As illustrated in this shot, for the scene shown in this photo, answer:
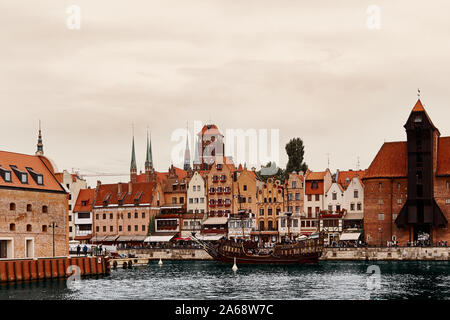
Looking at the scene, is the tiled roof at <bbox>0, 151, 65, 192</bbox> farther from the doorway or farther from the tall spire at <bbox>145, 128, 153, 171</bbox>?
the tall spire at <bbox>145, 128, 153, 171</bbox>

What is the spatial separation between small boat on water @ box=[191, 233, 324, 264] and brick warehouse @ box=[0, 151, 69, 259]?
33.0 m

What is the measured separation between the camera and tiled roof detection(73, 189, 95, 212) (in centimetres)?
15238

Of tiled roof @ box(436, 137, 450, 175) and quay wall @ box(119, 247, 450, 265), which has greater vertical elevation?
tiled roof @ box(436, 137, 450, 175)

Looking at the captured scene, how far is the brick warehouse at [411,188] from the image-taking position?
119500mm

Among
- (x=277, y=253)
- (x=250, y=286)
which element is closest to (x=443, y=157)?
(x=277, y=253)

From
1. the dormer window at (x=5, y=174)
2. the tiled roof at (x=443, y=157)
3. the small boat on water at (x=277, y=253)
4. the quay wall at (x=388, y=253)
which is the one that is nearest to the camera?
the dormer window at (x=5, y=174)

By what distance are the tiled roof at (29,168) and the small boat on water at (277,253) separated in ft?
111

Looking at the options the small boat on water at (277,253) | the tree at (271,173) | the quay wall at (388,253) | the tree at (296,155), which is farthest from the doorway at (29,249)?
the tree at (271,173)

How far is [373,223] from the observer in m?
125

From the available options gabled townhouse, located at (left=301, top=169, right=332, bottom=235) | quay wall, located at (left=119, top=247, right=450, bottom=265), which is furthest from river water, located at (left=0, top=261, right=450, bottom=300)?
gabled townhouse, located at (left=301, top=169, right=332, bottom=235)

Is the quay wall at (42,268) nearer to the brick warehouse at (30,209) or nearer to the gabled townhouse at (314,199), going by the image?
the brick warehouse at (30,209)

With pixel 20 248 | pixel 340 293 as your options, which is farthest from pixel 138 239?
pixel 340 293
